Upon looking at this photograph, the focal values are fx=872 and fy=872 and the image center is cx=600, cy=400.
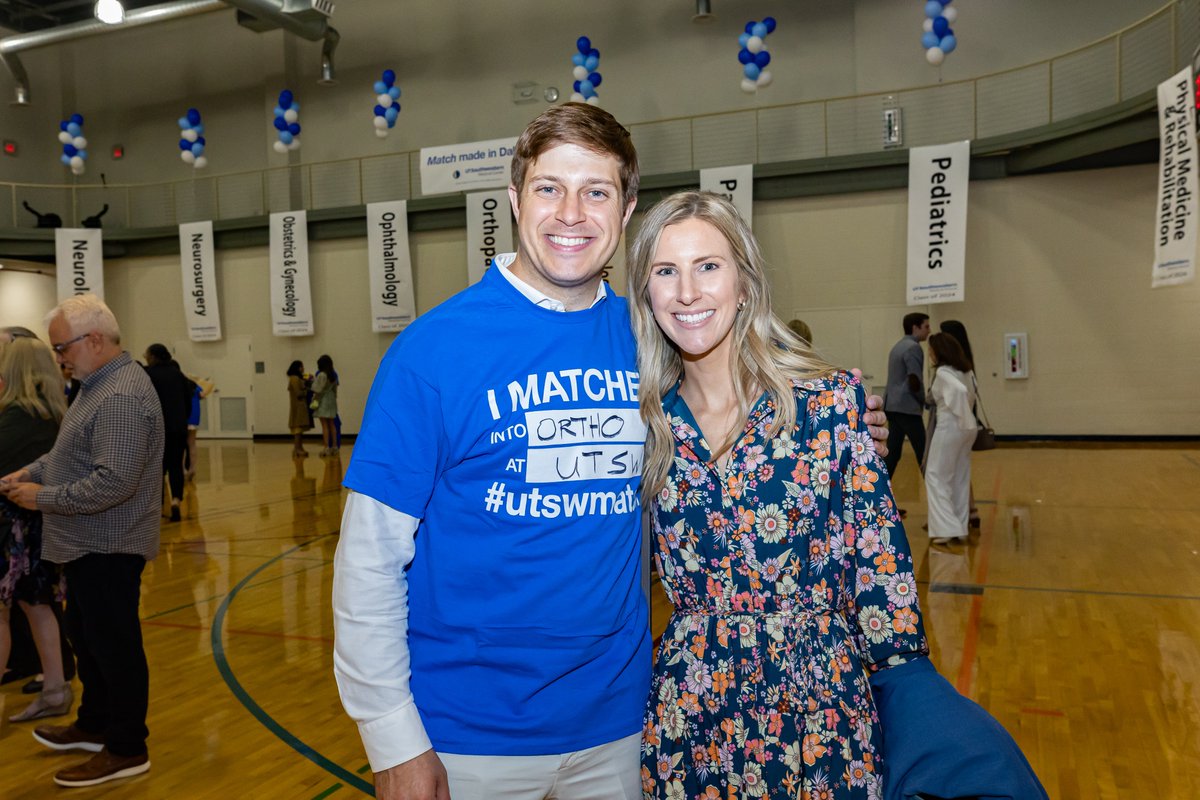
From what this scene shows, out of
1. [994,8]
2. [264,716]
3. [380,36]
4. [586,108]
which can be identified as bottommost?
[264,716]

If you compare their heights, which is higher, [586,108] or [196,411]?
[586,108]

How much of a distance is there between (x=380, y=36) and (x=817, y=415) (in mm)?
19791

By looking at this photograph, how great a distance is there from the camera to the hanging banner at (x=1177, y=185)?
9.51 metres

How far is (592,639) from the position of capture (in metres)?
1.65

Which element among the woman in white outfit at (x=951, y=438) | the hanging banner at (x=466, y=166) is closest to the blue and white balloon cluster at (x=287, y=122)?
the hanging banner at (x=466, y=166)

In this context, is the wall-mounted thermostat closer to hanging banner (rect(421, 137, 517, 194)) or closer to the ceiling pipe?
hanging banner (rect(421, 137, 517, 194))

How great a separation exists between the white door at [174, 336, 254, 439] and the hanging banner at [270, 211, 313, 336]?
1783 mm

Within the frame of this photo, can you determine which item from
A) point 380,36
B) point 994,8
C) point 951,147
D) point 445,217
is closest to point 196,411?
point 445,217

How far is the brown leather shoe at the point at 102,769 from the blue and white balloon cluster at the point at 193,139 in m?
18.0

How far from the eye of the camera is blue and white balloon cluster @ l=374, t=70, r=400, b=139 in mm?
17172

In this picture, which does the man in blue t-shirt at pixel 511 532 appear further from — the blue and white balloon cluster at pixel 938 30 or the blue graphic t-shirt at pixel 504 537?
the blue and white balloon cluster at pixel 938 30

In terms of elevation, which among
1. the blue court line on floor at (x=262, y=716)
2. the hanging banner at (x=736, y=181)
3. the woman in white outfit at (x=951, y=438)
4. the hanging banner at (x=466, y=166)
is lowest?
the blue court line on floor at (x=262, y=716)

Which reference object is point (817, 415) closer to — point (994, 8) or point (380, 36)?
point (994, 8)

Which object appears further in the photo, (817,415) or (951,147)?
(951,147)
